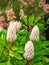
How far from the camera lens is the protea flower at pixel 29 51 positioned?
2682 millimetres

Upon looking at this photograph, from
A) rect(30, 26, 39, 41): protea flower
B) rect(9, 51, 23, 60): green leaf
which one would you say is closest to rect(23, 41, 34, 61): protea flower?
rect(9, 51, 23, 60): green leaf

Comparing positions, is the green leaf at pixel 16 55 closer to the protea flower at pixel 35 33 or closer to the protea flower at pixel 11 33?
the protea flower at pixel 11 33

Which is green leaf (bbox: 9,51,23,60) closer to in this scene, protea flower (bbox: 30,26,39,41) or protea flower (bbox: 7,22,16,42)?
protea flower (bbox: 7,22,16,42)

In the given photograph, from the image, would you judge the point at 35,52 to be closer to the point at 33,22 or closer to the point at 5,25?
the point at 33,22

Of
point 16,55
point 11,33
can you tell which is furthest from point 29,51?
point 11,33

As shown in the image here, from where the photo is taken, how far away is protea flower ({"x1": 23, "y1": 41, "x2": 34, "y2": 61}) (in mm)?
2682

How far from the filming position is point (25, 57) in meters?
2.78

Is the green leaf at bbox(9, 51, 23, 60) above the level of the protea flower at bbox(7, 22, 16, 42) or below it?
below

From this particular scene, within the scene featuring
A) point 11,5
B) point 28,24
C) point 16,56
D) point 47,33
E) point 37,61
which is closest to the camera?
point 16,56

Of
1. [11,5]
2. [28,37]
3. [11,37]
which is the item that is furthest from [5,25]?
[11,37]

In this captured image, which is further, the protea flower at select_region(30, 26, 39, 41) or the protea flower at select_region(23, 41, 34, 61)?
the protea flower at select_region(30, 26, 39, 41)

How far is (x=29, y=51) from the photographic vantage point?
2.70m

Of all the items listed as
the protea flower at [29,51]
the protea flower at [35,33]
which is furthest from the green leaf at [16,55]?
the protea flower at [35,33]

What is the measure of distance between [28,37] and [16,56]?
0.39 m
